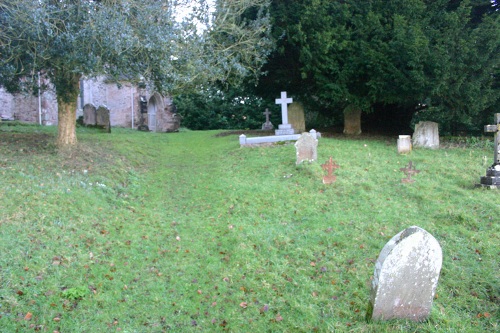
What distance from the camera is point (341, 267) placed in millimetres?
6227

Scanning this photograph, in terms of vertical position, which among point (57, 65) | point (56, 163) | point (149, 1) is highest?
point (149, 1)

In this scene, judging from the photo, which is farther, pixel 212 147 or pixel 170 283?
pixel 212 147

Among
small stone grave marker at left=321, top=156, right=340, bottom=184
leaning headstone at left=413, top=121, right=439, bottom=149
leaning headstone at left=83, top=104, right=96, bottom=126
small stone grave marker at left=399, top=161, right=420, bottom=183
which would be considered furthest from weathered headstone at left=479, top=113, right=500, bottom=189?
leaning headstone at left=83, top=104, right=96, bottom=126

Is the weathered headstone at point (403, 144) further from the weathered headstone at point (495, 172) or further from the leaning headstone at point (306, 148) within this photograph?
the leaning headstone at point (306, 148)

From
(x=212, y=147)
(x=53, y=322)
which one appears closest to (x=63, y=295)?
(x=53, y=322)

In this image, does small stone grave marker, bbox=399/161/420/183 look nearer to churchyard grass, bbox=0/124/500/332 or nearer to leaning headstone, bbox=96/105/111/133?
churchyard grass, bbox=0/124/500/332

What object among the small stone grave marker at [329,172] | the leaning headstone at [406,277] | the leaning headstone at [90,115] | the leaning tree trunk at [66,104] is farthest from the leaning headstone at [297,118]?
the leaning headstone at [406,277]

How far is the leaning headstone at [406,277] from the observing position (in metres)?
4.50

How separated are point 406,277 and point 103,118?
62.5 feet

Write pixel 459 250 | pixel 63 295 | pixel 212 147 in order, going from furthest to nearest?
1. pixel 212 147
2. pixel 459 250
3. pixel 63 295

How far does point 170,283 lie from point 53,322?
5.32 ft

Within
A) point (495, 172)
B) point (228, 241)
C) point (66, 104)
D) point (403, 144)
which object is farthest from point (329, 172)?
point (66, 104)

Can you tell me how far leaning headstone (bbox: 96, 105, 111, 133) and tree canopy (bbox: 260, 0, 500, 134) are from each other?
9622 mm

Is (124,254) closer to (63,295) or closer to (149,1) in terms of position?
(63,295)
